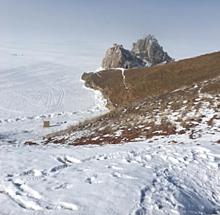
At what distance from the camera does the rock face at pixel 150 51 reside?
50.3m

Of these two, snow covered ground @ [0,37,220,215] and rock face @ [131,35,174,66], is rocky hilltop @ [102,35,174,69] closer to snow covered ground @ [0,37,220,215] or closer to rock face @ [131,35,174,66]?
rock face @ [131,35,174,66]

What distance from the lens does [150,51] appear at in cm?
5081

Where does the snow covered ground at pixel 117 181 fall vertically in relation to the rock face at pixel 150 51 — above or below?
below

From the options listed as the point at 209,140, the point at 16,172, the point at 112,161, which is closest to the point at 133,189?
the point at 112,161

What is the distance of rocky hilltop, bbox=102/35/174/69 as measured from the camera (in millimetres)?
43375

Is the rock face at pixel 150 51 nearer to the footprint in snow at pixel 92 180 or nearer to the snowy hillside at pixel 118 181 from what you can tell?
the snowy hillside at pixel 118 181

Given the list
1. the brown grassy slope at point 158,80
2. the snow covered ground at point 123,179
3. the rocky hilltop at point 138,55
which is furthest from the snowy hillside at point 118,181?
the rocky hilltop at point 138,55

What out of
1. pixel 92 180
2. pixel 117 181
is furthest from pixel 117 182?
pixel 92 180

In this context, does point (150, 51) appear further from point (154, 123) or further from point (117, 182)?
point (117, 182)

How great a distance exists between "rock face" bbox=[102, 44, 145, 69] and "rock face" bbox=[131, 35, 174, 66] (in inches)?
139

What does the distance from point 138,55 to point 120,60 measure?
33.0 ft

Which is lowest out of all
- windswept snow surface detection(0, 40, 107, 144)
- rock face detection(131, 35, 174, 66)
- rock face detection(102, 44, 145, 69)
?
windswept snow surface detection(0, 40, 107, 144)

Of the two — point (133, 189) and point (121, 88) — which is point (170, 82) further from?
point (133, 189)

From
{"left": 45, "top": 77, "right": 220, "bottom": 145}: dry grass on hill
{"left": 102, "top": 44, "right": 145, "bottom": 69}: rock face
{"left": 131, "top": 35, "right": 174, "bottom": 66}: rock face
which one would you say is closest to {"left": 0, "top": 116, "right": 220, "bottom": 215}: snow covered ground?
{"left": 45, "top": 77, "right": 220, "bottom": 145}: dry grass on hill
